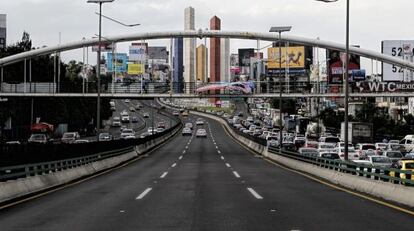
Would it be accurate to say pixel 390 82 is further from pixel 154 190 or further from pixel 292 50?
pixel 154 190

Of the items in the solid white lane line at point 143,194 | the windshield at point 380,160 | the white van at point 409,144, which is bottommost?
the white van at point 409,144

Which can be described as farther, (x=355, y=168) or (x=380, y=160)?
(x=380, y=160)

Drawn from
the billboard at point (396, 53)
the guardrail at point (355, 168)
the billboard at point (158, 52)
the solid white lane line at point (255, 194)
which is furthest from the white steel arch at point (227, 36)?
the billboard at point (158, 52)

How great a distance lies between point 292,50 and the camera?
94000 millimetres

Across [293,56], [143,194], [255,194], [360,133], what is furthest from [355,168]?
[293,56]

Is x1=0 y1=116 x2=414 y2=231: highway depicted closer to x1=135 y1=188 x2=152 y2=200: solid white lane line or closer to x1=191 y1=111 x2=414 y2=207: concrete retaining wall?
x1=135 y1=188 x2=152 y2=200: solid white lane line

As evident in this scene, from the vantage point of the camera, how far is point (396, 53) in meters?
75.2

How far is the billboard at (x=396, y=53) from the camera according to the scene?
74.8m

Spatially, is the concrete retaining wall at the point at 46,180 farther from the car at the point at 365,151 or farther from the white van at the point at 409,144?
the white van at the point at 409,144

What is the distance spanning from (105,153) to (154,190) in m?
18.3

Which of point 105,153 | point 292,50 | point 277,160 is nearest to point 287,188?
point 105,153

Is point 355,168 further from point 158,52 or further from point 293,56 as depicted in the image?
point 158,52

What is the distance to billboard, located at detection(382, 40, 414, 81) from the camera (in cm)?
7481

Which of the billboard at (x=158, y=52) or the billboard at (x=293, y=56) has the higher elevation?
the billboard at (x=158, y=52)
